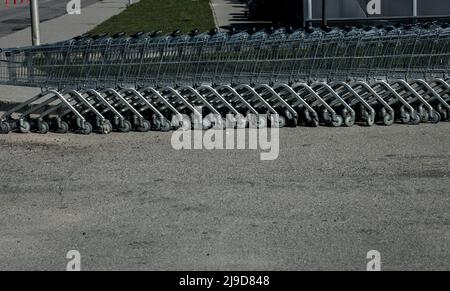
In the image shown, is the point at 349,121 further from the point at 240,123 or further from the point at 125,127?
the point at 125,127

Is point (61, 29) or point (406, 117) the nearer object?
point (406, 117)

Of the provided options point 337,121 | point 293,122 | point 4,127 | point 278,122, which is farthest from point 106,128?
point 337,121

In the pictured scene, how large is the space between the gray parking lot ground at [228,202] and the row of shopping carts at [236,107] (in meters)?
0.25

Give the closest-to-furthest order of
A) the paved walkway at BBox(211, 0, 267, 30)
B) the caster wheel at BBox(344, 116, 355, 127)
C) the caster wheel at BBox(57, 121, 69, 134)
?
the caster wheel at BBox(57, 121, 69, 134), the caster wheel at BBox(344, 116, 355, 127), the paved walkway at BBox(211, 0, 267, 30)

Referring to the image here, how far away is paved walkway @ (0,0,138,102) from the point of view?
15391 millimetres

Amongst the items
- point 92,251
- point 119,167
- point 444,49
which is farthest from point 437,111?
point 92,251

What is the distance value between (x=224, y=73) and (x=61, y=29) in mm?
16793

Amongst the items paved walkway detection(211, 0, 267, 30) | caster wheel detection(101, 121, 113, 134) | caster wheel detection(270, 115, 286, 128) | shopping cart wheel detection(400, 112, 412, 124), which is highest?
caster wheel detection(101, 121, 113, 134)

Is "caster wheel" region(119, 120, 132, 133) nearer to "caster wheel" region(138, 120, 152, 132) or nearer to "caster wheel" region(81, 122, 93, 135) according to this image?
"caster wheel" region(138, 120, 152, 132)

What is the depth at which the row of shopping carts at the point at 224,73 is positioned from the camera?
12.2 meters

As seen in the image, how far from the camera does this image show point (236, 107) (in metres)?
12.7

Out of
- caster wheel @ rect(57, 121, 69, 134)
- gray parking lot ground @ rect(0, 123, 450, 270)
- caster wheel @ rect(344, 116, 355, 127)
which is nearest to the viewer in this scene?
gray parking lot ground @ rect(0, 123, 450, 270)

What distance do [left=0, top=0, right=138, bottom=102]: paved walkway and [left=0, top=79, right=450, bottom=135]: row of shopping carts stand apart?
2.42m

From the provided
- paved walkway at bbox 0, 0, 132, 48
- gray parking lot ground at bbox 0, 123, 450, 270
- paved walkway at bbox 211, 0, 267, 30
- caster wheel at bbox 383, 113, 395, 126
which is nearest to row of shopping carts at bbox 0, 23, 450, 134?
caster wheel at bbox 383, 113, 395, 126
